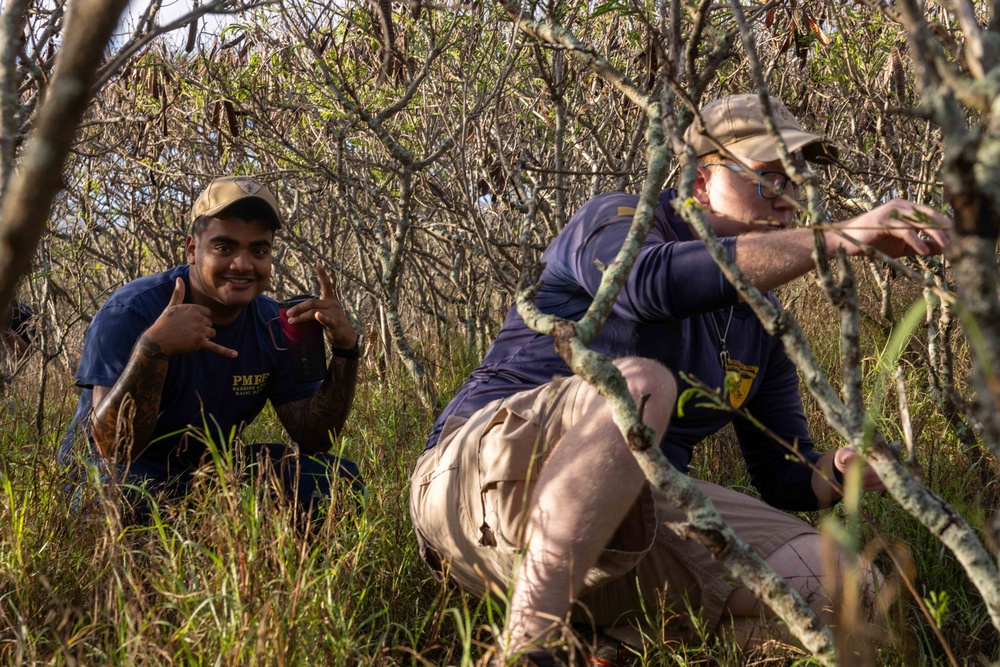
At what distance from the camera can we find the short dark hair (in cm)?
336

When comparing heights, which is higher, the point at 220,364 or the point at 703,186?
the point at 703,186

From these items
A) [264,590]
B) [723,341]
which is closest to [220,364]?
[264,590]

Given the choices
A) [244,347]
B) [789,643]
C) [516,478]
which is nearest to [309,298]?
[244,347]

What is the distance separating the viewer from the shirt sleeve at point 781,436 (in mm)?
2934

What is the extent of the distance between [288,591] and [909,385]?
3434mm

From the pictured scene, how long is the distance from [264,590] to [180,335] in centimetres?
102

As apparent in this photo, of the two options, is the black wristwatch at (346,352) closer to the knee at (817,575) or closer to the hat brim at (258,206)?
the hat brim at (258,206)

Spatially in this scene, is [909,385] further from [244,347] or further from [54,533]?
[54,533]

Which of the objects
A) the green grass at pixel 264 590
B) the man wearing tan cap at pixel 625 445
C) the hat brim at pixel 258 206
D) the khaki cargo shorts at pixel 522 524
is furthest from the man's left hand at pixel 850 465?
the hat brim at pixel 258 206

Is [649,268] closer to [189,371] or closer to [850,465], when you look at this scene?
[850,465]

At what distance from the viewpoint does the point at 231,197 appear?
3.35 m

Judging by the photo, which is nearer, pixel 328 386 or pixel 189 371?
pixel 189 371

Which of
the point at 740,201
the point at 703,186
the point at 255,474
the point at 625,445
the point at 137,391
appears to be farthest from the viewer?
the point at 255,474

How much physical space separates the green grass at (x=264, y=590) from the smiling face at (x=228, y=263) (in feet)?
2.41
